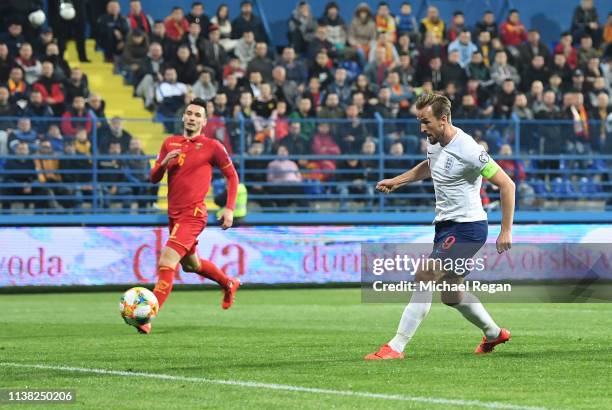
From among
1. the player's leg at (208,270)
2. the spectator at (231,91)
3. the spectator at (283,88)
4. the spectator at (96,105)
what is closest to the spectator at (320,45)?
the spectator at (283,88)

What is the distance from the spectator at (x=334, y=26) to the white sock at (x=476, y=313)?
1661 cm

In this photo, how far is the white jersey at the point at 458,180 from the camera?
10227 millimetres

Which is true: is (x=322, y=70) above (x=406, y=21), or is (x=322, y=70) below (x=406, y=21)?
below

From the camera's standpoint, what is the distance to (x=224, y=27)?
25.9m

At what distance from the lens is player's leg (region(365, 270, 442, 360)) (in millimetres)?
10250

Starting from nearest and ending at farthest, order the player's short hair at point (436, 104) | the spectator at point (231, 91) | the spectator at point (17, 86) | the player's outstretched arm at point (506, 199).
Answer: the player's outstretched arm at point (506, 199), the player's short hair at point (436, 104), the spectator at point (17, 86), the spectator at point (231, 91)

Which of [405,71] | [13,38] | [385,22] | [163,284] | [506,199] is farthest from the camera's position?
[385,22]

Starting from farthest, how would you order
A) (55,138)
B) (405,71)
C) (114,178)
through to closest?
(405,71), (114,178), (55,138)

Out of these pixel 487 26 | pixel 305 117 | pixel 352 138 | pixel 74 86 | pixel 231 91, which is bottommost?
pixel 352 138

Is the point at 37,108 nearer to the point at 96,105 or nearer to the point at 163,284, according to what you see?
the point at 96,105

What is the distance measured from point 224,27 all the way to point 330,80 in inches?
96.0

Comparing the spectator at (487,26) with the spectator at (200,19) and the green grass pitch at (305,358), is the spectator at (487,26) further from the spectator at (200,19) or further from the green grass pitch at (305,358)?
the green grass pitch at (305,358)

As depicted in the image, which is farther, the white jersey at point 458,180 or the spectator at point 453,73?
the spectator at point 453,73

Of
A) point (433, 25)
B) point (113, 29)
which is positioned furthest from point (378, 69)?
point (113, 29)
